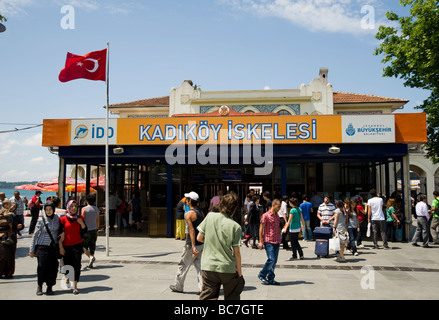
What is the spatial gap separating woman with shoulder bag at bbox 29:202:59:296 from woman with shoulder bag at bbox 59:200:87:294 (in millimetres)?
167

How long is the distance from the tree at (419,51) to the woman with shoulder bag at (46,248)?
54.4 feet

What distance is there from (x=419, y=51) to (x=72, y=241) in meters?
17.1

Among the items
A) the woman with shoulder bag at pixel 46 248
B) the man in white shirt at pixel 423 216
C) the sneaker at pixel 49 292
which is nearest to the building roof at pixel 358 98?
the man in white shirt at pixel 423 216

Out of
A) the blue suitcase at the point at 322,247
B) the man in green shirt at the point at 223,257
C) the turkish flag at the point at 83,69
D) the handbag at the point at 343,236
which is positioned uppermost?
the turkish flag at the point at 83,69

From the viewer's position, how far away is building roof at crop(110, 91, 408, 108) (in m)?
25.2

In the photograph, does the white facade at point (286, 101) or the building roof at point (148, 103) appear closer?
the white facade at point (286, 101)

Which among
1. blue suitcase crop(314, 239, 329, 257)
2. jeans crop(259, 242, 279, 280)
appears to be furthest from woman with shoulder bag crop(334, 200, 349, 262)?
jeans crop(259, 242, 279, 280)

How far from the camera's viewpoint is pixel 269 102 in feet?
80.3

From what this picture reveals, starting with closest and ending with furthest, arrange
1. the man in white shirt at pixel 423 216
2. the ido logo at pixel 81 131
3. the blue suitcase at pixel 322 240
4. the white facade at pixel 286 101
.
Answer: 1. the blue suitcase at pixel 322 240
2. the man in white shirt at pixel 423 216
3. the ido logo at pixel 81 131
4. the white facade at pixel 286 101

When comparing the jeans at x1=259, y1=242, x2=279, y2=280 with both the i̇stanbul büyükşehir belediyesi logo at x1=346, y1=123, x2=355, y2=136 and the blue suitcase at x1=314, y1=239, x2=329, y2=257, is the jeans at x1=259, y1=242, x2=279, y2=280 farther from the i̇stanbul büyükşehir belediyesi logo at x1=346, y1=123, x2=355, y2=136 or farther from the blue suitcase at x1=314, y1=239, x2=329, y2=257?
the i̇stanbul büyükşehir belediyesi logo at x1=346, y1=123, x2=355, y2=136

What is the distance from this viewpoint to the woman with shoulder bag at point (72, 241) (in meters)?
6.88

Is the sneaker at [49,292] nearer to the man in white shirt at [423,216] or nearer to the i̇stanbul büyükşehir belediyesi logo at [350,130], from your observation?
the i̇stanbul büyükşehir belediyesi logo at [350,130]
